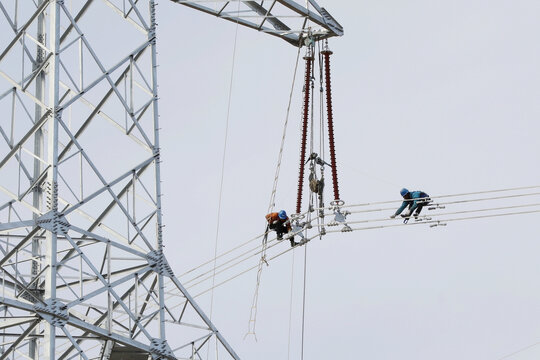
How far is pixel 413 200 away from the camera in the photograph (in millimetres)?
40344

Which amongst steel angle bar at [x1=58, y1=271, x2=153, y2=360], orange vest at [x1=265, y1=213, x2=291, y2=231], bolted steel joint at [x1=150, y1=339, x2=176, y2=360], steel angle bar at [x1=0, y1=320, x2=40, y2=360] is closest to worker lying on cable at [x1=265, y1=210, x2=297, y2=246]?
orange vest at [x1=265, y1=213, x2=291, y2=231]

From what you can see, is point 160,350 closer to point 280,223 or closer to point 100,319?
point 100,319

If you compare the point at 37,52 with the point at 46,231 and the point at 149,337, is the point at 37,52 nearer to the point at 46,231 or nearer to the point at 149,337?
the point at 46,231

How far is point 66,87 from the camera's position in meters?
38.2

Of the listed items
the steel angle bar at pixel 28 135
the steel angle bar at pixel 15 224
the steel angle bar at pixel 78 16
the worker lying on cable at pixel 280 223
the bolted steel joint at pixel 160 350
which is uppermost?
the steel angle bar at pixel 78 16

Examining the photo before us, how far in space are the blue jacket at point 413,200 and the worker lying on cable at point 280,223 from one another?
11.9ft

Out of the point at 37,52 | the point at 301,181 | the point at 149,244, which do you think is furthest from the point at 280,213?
the point at 37,52

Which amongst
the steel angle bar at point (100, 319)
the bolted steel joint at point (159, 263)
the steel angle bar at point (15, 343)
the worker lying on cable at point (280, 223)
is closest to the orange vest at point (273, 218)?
the worker lying on cable at point (280, 223)

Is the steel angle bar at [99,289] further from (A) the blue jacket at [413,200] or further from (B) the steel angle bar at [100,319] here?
(A) the blue jacket at [413,200]

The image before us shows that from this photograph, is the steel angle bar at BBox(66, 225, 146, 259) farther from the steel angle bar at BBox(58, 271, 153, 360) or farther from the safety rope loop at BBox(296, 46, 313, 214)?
the safety rope loop at BBox(296, 46, 313, 214)

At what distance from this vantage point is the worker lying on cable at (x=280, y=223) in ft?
139

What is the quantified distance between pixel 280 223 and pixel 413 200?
4.52 meters

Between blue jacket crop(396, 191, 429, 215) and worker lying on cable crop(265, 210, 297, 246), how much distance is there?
11.9 ft

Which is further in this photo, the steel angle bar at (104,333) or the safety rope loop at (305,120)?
the safety rope loop at (305,120)
